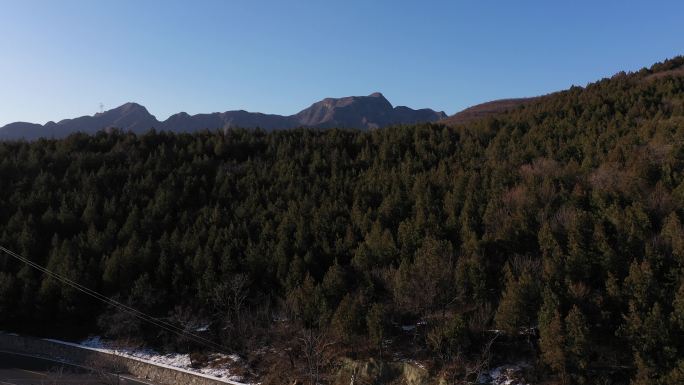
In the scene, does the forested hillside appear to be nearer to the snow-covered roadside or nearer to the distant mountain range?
the snow-covered roadside

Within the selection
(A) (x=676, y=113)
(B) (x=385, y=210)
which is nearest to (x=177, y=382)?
(B) (x=385, y=210)

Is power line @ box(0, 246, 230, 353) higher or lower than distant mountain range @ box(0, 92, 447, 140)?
lower

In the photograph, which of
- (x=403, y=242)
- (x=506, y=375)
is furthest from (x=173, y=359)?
(x=506, y=375)

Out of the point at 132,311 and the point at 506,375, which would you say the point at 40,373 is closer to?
the point at 132,311

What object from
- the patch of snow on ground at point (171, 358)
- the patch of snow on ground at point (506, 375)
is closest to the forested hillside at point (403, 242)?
the patch of snow on ground at point (506, 375)

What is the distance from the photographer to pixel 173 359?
893 inches

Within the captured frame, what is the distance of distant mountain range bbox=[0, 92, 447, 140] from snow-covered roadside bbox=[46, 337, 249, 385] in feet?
236

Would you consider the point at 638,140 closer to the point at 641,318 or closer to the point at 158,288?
the point at 641,318

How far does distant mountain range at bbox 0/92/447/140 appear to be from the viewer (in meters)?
103

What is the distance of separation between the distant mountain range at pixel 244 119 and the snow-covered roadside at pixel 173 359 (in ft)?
236

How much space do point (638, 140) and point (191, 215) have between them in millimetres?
30792

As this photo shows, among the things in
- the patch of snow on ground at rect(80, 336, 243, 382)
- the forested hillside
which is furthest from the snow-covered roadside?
the forested hillside

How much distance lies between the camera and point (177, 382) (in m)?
21.1

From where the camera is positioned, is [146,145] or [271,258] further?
[146,145]
